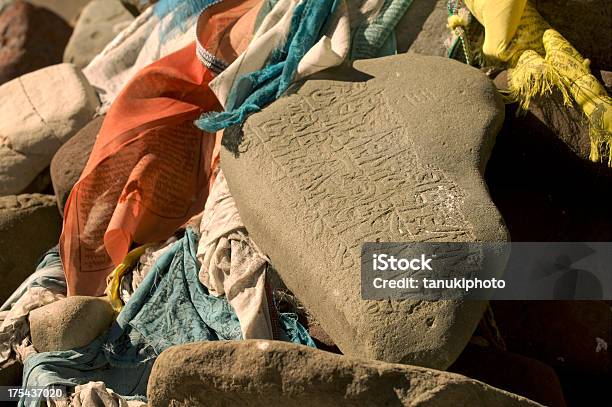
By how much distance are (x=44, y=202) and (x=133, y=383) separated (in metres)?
0.97

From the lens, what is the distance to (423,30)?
10.3 ft

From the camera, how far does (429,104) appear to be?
268 cm

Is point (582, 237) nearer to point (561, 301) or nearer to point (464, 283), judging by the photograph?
point (561, 301)

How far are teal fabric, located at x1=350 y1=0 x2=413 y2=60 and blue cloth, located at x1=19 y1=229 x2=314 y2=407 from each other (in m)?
0.94

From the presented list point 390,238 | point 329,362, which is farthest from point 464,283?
point 329,362

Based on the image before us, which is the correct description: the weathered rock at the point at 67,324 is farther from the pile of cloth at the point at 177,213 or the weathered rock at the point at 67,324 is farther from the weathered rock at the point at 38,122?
the weathered rock at the point at 38,122

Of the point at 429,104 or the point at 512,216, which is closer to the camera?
the point at 429,104

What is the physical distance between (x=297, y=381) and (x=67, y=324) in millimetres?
821

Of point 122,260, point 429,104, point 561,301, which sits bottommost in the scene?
point 561,301

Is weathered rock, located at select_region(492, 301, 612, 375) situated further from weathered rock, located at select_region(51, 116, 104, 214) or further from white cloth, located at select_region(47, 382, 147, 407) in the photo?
weathered rock, located at select_region(51, 116, 104, 214)

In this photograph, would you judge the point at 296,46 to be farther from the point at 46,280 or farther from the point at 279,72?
the point at 46,280

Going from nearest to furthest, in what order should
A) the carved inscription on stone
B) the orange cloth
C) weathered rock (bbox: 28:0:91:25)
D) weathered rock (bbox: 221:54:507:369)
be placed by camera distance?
weathered rock (bbox: 221:54:507:369) → the carved inscription on stone → the orange cloth → weathered rock (bbox: 28:0:91:25)

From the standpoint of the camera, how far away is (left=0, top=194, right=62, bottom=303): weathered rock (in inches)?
121

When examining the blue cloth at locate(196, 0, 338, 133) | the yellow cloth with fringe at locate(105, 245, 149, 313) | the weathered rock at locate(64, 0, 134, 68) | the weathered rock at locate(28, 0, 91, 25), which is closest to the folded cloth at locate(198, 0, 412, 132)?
the blue cloth at locate(196, 0, 338, 133)
